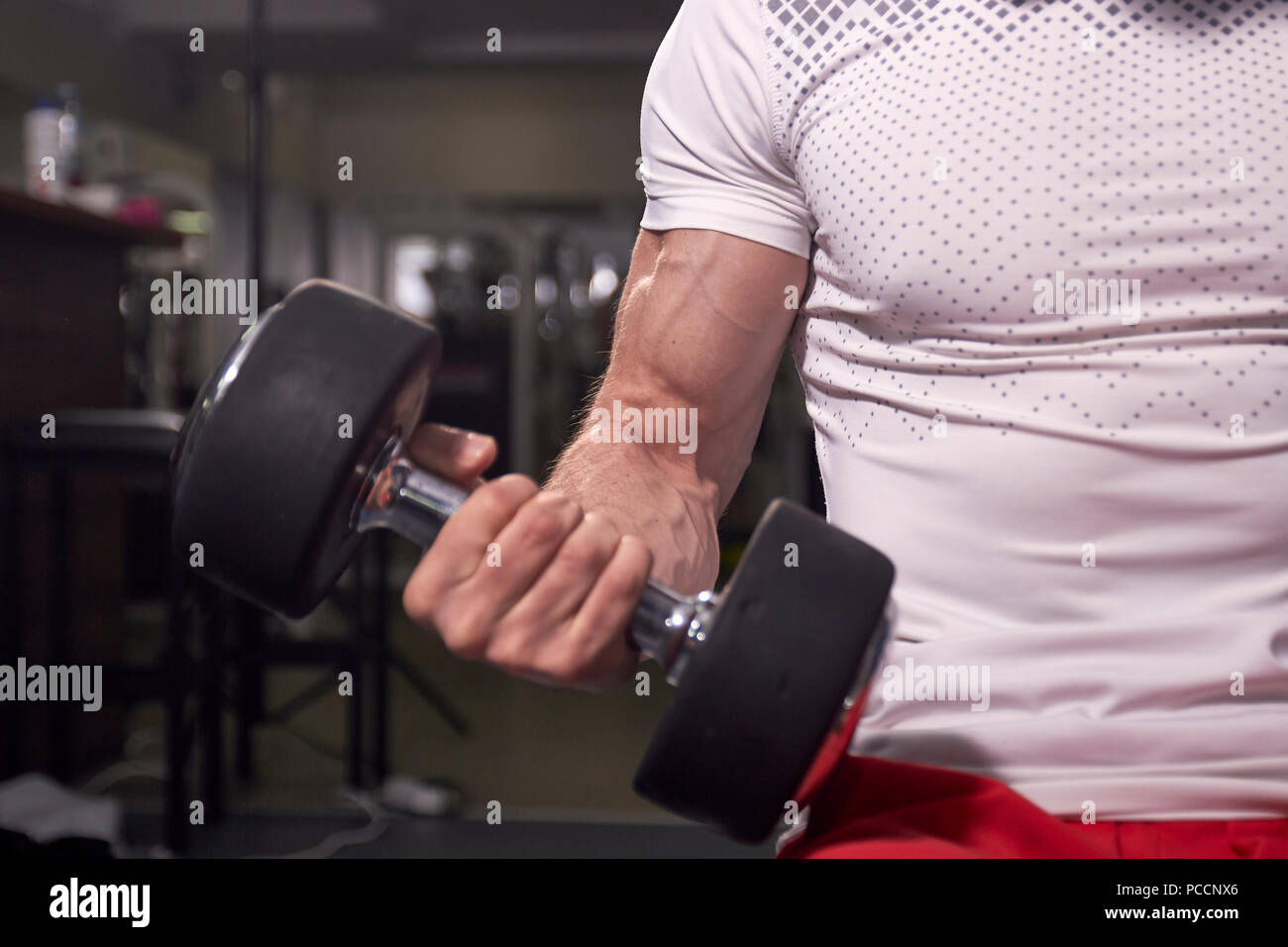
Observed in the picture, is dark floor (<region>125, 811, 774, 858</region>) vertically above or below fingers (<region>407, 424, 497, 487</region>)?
below

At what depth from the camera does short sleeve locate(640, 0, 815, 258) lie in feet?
2.58

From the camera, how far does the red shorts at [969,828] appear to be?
56cm

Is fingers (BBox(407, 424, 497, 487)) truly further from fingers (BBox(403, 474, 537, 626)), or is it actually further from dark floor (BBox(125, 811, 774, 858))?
dark floor (BBox(125, 811, 774, 858))

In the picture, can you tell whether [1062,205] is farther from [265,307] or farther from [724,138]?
[265,307]

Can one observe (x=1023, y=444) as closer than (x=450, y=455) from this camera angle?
No

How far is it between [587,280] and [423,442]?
6650 mm

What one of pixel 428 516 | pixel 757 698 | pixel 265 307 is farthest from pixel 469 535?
pixel 265 307

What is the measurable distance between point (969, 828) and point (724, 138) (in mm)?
479

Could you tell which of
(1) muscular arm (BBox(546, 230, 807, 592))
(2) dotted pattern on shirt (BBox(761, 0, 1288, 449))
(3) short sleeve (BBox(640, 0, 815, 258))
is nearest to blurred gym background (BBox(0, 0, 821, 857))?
(1) muscular arm (BBox(546, 230, 807, 592))

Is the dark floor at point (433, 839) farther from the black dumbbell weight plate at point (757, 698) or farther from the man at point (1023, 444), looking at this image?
the black dumbbell weight plate at point (757, 698)

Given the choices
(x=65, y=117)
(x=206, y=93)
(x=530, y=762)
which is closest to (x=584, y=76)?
(x=206, y=93)

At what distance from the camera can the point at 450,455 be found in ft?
1.82

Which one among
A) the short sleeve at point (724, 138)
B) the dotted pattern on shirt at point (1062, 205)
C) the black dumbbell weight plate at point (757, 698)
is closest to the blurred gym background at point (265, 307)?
the short sleeve at point (724, 138)

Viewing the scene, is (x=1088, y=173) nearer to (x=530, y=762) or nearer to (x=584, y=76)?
(x=530, y=762)
